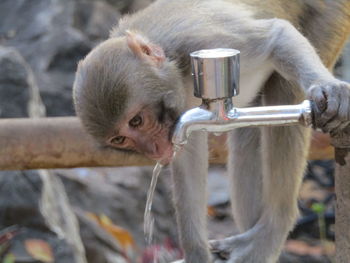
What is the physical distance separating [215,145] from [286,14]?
73 cm

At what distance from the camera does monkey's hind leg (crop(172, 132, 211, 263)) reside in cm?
328

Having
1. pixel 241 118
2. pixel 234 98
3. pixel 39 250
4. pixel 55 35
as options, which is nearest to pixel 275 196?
pixel 234 98

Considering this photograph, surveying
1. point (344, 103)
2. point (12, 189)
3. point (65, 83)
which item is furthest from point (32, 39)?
point (344, 103)

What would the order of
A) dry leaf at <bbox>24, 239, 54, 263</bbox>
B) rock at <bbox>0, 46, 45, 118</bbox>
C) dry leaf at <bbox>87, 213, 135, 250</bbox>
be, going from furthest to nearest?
dry leaf at <bbox>87, 213, 135, 250</bbox> → rock at <bbox>0, 46, 45, 118</bbox> → dry leaf at <bbox>24, 239, 54, 263</bbox>

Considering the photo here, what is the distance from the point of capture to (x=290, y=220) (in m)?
3.46

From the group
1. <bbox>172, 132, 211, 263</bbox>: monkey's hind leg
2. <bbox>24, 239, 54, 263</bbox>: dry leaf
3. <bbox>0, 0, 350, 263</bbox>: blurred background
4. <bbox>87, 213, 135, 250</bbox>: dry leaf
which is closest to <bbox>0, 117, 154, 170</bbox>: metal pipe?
<bbox>172, 132, 211, 263</bbox>: monkey's hind leg

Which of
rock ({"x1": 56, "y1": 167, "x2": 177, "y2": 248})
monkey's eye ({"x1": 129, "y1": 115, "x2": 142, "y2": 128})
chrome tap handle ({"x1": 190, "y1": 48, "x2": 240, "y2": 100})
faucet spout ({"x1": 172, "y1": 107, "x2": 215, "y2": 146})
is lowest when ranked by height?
rock ({"x1": 56, "y1": 167, "x2": 177, "y2": 248})

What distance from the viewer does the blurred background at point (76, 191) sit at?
4754 mm

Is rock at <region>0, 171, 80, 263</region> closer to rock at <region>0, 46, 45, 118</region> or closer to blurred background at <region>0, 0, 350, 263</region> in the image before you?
blurred background at <region>0, 0, 350, 263</region>

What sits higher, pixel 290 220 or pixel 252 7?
pixel 252 7

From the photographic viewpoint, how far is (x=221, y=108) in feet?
6.93

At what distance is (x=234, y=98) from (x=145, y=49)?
0.55 m

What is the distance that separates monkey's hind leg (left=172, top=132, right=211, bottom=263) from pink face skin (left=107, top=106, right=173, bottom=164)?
57 cm

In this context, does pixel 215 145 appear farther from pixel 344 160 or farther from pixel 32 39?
pixel 32 39
